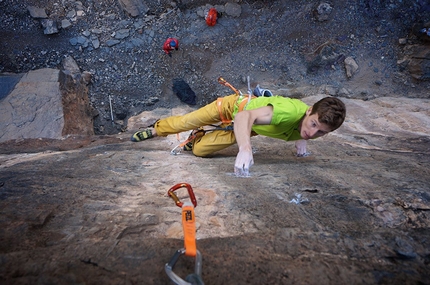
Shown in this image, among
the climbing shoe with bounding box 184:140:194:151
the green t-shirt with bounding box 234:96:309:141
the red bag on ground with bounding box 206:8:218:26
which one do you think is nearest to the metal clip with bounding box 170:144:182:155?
the climbing shoe with bounding box 184:140:194:151

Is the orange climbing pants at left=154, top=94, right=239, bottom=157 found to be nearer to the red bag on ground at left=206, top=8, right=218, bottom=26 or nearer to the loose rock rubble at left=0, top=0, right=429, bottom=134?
the loose rock rubble at left=0, top=0, right=429, bottom=134

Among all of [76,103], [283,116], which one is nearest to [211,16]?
[76,103]

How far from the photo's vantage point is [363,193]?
199cm

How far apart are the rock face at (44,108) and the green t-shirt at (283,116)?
324cm

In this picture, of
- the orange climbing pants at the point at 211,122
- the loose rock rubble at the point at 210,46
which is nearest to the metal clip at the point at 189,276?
the orange climbing pants at the point at 211,122

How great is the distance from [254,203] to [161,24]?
6392 millimetres

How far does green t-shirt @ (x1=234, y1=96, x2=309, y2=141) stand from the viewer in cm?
249

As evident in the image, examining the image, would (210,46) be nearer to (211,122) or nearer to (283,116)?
(211,122)

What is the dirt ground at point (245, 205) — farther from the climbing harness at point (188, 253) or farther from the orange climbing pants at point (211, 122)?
the orange climbing pants at point (211, 122)

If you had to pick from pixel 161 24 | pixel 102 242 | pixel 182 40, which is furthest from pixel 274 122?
pixel 161 24

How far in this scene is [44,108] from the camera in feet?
15.6

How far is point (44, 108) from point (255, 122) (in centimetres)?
388

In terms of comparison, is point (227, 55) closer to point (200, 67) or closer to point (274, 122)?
point (200, 67)

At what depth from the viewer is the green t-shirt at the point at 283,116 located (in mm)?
2486
